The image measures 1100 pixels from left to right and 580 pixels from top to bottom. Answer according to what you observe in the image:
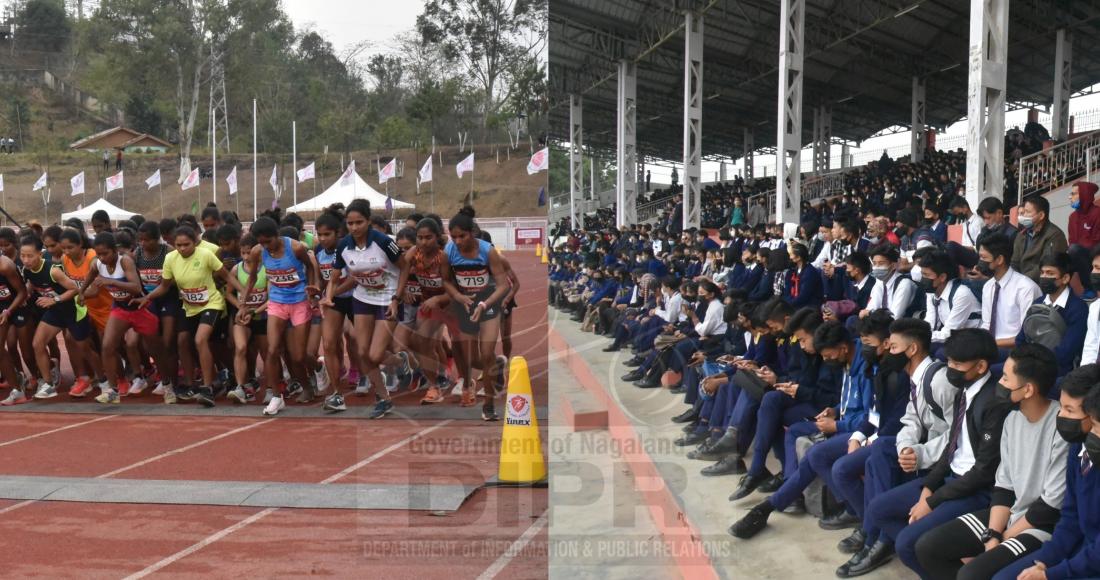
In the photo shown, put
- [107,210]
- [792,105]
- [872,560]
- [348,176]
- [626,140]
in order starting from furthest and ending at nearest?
[626,140] < [107,210] < [792,105] < [348,176] < [872,560]

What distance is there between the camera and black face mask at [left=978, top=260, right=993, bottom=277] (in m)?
5.52

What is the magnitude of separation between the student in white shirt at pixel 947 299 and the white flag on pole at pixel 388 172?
5.56 metres

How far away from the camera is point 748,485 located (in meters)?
5.32

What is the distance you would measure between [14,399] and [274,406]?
9.13 feet

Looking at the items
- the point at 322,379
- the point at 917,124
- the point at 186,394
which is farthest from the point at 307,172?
the point at 917,124

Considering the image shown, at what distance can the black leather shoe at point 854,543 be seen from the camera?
14.0ft

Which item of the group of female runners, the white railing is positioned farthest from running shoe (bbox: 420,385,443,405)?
the white railing

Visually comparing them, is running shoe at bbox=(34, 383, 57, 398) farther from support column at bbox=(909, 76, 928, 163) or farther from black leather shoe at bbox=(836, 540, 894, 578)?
support column at bbox=(909, 76, 928, 163)

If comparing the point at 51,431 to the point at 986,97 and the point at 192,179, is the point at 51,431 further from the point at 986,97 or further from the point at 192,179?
the point at 986,97

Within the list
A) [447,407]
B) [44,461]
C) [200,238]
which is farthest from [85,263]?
[447,407]

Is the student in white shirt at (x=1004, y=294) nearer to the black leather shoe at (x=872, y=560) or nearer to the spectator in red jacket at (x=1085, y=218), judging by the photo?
the black leather shoe at (x=872, y=560)

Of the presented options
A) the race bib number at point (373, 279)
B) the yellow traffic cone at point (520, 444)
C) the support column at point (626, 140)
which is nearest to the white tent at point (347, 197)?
the race bib number at point (373, 279)

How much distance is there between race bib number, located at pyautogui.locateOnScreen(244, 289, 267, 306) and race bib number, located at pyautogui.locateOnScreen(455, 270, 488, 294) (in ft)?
5.67

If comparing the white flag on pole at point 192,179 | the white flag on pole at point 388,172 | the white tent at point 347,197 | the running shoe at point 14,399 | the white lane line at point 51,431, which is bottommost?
the white lane line at point 51,431
